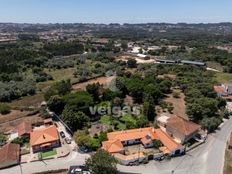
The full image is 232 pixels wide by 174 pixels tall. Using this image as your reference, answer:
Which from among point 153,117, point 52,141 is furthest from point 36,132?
point 153,117

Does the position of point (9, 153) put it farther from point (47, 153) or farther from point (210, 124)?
point (210, 124)

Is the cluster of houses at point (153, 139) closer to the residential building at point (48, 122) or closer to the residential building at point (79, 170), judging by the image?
the residential building at point (79, 170)

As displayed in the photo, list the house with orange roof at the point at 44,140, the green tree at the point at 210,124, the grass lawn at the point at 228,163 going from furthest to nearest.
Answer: the green tree at the point at 210,124 < the house with orange roof at the point at 44,140 < the grass lawn at the point at 228,163

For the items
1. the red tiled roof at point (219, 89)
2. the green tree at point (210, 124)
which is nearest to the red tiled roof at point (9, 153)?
the green tree at point (210, 124)

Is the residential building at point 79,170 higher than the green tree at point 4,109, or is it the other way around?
the green tree at point 4,109

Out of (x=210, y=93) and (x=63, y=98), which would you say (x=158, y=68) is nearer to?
(x=210, y=93)

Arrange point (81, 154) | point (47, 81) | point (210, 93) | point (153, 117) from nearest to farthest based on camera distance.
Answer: point (81, 154) → point (153, 117) → point (210, 93) → point (47, 81)

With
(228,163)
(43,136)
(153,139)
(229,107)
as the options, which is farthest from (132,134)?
(229,107)
